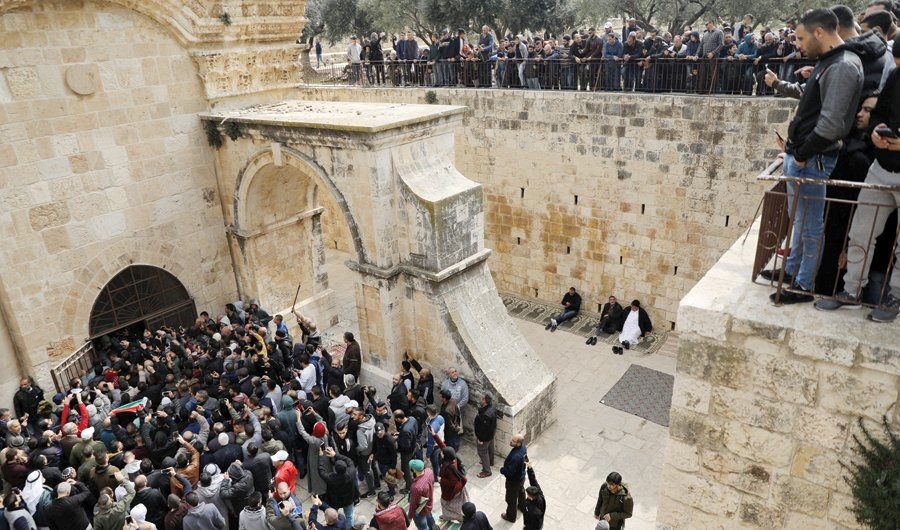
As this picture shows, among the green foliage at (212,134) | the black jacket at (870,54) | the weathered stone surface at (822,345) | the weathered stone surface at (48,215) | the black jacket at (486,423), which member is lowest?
the black jacket at (486,423)

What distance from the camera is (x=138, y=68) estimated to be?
9492 mm

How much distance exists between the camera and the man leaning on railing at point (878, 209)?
10.3ft

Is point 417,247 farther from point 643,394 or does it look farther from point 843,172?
point 843,172

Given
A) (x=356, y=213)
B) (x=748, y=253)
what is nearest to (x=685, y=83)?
(x=356, y=213)

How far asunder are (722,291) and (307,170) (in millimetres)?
6799

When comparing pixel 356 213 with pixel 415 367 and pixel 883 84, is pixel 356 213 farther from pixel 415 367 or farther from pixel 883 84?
pixel 883 84

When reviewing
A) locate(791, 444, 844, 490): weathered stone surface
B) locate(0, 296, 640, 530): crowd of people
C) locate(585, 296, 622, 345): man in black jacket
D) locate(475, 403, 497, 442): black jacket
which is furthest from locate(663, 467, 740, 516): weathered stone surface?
locate(585, 296, 622, 345): man in black jacket

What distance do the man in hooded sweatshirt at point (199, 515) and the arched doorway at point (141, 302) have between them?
495cm

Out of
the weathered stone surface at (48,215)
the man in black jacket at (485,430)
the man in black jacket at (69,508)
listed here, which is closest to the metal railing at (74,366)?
the weathered stone surface at (48,215)

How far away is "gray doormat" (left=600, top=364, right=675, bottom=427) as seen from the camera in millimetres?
9344

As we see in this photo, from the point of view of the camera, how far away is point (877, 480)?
303cm

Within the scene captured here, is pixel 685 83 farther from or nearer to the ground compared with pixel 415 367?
farther from the ground

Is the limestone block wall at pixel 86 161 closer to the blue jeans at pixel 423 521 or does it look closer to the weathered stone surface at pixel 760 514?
the blue jeans at pixel 423 521

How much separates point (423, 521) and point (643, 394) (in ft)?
15.9
